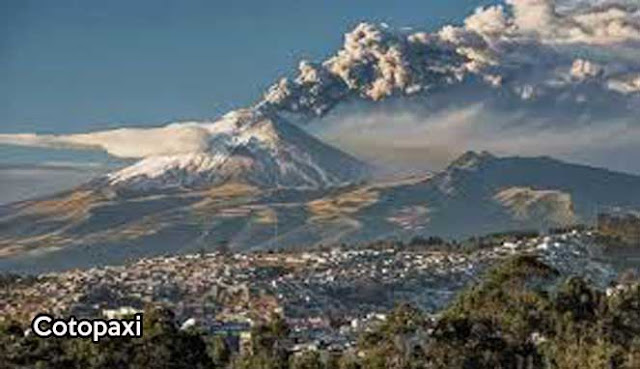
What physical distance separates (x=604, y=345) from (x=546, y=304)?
15.8m

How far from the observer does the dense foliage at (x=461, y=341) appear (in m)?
132

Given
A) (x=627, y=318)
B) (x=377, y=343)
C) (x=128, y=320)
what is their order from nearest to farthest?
(x=128, y=320)
(x=377, y=343)
(x=627, y=318)

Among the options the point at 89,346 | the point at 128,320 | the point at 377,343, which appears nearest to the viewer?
the point at 128,320

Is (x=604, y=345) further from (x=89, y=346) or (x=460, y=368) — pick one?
(x=89, y=346)

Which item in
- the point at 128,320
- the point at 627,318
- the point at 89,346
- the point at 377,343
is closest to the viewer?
the point at 128,320

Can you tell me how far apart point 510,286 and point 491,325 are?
18.8 m

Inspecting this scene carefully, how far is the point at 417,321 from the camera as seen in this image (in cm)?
14388

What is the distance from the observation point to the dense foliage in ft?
Answer: 433

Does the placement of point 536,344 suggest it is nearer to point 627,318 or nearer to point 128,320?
point 627,318

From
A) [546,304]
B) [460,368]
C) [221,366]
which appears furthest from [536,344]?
[221,366]

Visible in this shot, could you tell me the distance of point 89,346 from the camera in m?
131

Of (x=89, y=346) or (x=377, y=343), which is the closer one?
(x=89, y=346)

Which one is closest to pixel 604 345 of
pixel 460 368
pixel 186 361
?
pixel 460 368

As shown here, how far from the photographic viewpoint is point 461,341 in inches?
5522
